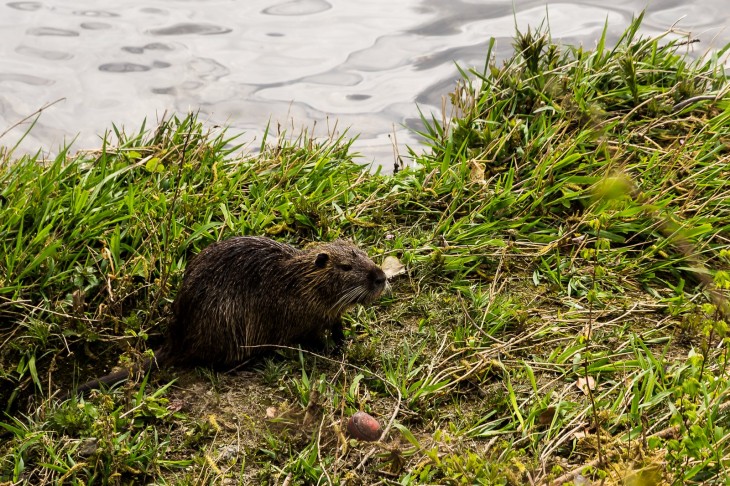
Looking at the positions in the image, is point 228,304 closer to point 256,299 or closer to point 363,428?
point 256,299

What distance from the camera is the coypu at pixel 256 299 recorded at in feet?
12.7

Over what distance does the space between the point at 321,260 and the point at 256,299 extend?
0.37m

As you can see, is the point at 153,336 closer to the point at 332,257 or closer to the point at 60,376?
the point at 60,376

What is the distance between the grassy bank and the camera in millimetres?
3406

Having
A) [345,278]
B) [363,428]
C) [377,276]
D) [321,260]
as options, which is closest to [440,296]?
[377,276]

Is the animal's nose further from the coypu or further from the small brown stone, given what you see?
the small brown stone

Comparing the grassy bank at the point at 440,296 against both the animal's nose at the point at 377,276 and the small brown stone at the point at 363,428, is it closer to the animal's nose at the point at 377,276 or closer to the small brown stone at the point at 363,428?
the small brown stone at the point at 363,428

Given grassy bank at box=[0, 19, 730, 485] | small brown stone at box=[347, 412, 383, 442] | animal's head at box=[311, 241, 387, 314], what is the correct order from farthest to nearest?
animal's head at box=[311, 241, 387, 314], small brown stone at box=[347, 412, 383, 442], grassy bank at box=[0, 19, 730, 485]

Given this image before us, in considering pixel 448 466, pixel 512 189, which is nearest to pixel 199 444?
pixel 448 466

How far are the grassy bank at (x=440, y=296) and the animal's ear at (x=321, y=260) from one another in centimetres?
39

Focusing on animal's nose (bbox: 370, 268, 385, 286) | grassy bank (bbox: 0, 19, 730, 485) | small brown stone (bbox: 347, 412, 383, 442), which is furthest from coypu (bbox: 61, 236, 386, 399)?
small brown stone (bbox: 347, 412, 383, 442)

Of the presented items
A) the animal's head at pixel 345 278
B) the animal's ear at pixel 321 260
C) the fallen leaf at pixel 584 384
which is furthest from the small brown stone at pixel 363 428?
the fallen leaf at pixel 584 384

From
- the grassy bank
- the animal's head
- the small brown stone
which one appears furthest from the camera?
the animal's head

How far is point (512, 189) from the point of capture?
17.0 feet
